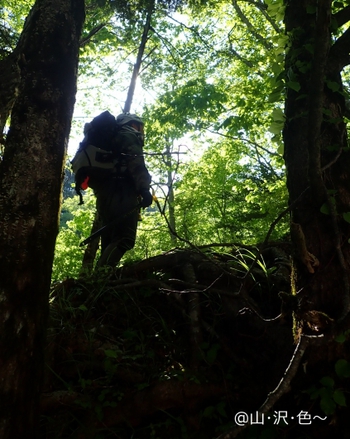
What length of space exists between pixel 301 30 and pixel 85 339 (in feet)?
9.27

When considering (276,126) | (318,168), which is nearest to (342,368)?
(318,168)

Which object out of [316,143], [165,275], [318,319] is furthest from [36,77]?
[318,319]

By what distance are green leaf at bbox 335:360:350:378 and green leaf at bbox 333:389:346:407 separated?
85 millimetres

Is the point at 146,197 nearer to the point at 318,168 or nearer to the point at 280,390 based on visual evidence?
the point at 318,168

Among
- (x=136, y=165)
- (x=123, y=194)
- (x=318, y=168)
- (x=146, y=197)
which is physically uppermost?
(x=136, y=165)

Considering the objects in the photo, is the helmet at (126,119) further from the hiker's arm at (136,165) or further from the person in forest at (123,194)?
the hiker's arm at (136,165)

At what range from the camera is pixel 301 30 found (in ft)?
8.20

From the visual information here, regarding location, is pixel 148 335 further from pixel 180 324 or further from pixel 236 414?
pixel 236 414

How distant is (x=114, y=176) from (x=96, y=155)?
0.36m

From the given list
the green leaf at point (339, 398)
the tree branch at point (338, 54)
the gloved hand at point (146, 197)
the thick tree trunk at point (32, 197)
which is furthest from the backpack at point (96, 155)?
the green leaf at point (339, 398)

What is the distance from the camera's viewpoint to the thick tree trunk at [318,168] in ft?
6.22

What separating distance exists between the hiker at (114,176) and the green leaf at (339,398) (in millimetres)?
2886

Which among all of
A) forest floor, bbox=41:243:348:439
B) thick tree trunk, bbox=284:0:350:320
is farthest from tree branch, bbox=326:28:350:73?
forest floor, bbox=41:243:348:439

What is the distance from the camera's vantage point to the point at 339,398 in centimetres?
Answer: 164
